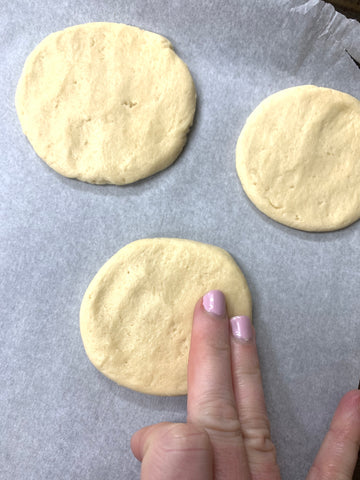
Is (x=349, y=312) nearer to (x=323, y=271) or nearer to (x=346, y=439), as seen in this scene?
(x=323, y=271)

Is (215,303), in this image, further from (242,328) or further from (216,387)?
(216,387)

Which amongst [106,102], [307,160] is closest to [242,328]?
[307,160]

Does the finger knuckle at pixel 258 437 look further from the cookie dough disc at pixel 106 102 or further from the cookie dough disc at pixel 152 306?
the cookie dough disc at pixel 106 102

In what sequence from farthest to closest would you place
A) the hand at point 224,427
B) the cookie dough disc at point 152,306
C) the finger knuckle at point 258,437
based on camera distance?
the cookie dough disc at point 152,306 → the finger knuckle at point 258,437 → the hand at point 224,427

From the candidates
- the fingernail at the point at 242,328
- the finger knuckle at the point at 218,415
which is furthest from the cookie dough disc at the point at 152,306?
the finger knuckle at the point at 218,415

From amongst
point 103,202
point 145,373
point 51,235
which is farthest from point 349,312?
point 51,235

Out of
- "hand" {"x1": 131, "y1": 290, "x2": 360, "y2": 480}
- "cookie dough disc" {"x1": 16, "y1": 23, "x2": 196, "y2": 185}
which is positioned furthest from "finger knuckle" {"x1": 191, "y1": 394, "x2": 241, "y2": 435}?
"cookie dough disc" {"x1": 16, "y1": 23, "x2": 196, "y2": 185}

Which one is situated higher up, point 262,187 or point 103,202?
point 262,187
